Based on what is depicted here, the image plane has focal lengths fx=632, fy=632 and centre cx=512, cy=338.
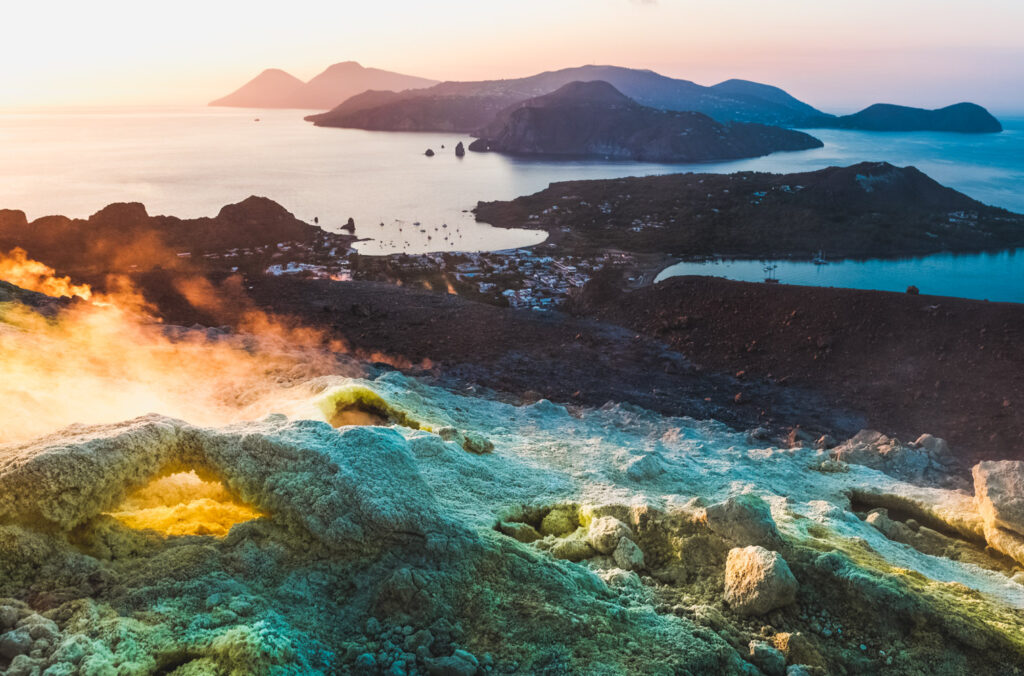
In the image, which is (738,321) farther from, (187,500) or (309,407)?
(187,500)

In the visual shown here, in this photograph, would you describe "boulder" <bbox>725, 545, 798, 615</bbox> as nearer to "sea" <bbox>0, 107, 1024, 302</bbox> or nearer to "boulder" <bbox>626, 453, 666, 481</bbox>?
"boulder" <bbox>626, 453, 666, 481</bbox>

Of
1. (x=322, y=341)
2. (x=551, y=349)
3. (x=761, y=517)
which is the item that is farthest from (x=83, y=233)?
(x=761, y=517)

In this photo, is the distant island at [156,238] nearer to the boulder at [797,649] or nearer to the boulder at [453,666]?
the boulder at [453,666]

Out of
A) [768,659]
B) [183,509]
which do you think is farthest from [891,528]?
[183,509]

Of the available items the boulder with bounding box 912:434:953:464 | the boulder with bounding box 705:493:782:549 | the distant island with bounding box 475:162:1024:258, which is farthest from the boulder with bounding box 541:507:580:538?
the distant island with bounding box 475:162:1024:258

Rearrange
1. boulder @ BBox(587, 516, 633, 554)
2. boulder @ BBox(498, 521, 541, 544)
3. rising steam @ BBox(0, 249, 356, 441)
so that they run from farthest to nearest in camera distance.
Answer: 1. rising steam @ BBox(0, 249, 356, 441)
2. boulder @ BBox(498, 521, 541, 544)
3. boulder @ BBox(587, 516, 633, 554)

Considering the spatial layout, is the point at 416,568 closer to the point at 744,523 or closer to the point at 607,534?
the point at 607,534
